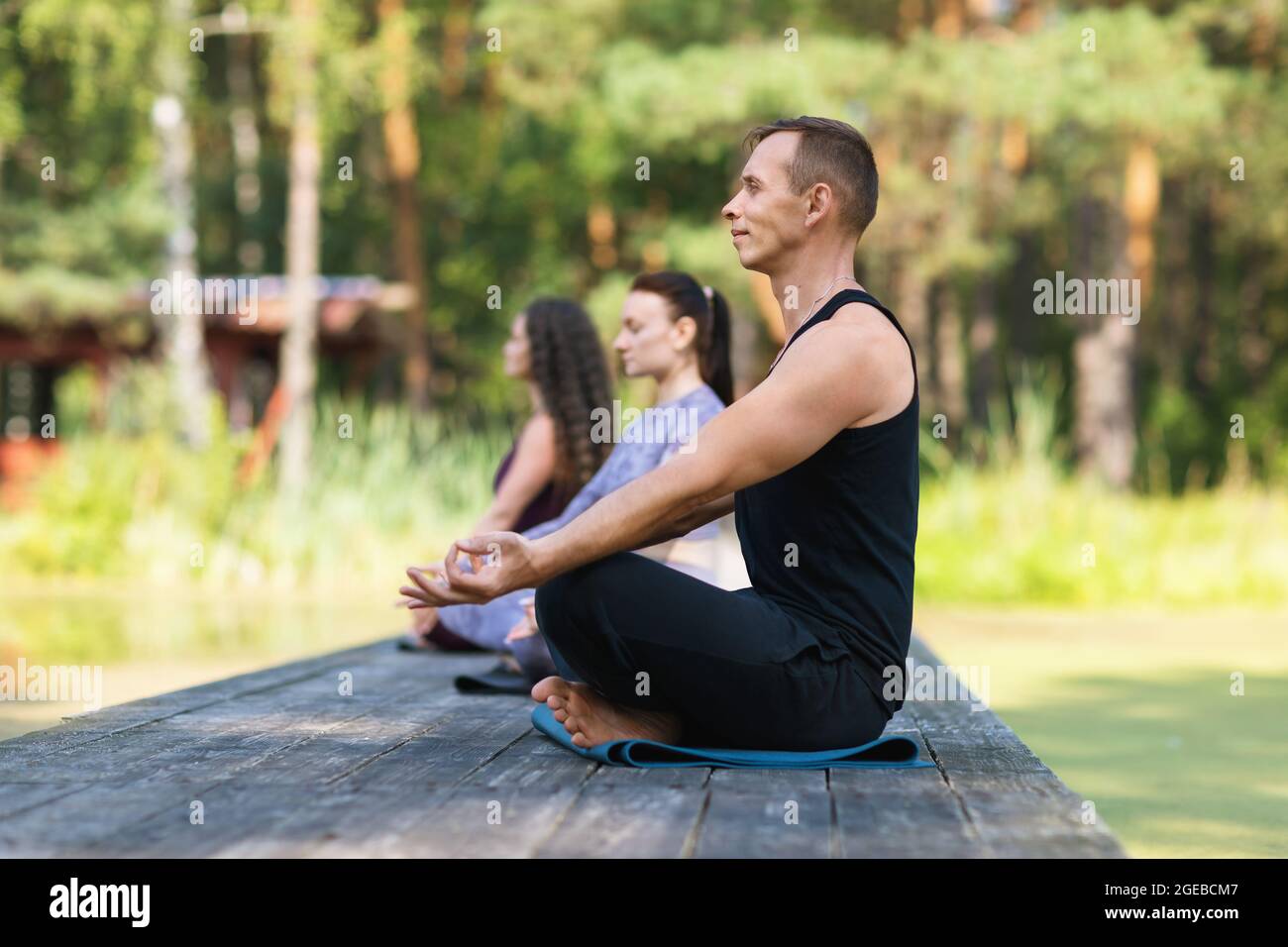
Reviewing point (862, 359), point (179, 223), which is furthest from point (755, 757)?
point (179, 223)

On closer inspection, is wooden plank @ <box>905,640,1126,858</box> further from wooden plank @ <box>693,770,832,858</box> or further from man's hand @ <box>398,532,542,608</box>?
man's hand @ <box>398,532,542,608</box>

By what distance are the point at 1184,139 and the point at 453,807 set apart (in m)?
13.8

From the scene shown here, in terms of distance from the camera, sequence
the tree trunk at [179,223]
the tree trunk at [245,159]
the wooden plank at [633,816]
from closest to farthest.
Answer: the wooden plank at [633,816]
the tree trunk at [179,223]
the tree trunk at [245,159]

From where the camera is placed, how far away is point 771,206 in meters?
3.09

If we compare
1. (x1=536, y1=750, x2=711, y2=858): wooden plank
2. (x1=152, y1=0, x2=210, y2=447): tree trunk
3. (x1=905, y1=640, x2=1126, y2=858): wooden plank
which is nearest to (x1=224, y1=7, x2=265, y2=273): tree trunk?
(x1=152, y1=0, x2=210, y2=447): tree trunk

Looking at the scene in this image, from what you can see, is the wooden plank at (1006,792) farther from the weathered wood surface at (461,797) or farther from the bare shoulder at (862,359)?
Result: the bare shoulder at (862,359)

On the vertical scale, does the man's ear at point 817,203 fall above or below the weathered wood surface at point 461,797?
above

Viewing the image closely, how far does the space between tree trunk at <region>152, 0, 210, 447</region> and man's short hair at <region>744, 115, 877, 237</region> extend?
474 inches

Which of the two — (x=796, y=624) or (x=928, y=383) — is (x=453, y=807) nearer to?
(x=796, y=624)

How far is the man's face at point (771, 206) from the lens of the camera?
3088 millimetres

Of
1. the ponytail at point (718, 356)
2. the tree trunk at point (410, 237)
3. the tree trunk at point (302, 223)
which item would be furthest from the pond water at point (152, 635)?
the tree trunk at point (410, 237)

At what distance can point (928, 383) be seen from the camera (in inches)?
1240

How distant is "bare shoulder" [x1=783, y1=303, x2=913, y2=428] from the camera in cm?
290
